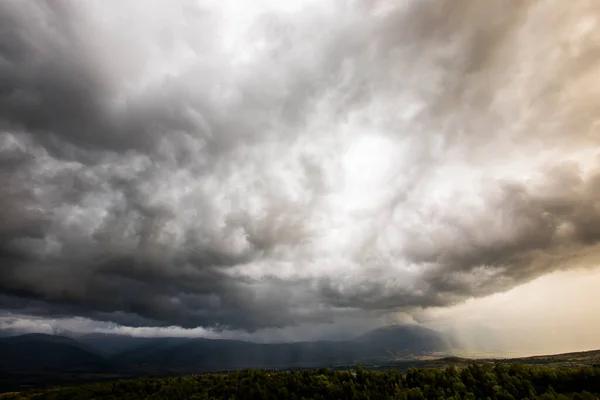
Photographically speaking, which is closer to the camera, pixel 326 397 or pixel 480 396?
pixel 480 396

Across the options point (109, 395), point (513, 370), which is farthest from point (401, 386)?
point (109, 395)

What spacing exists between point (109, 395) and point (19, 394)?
71.5ft

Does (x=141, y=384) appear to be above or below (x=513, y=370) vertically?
below

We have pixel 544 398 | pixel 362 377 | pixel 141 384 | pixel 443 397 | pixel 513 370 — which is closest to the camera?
pixel 544 398

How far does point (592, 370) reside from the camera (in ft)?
190

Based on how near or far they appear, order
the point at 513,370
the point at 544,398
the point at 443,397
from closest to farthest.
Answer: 1. the point at 544,398
2. the point at 443,397
3. the point at 513,370

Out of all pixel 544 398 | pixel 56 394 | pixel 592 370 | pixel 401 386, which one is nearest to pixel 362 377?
pixel 401 386

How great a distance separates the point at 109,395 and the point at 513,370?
90.5m

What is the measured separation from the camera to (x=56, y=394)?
77875 millimetres

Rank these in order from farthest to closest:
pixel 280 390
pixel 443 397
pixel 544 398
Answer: pixel 280 390 → pixel 443 397 → pixel 544 398

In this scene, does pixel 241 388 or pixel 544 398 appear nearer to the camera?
pixel 544 398

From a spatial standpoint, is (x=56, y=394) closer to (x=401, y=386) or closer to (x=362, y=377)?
(x=362, y=377)

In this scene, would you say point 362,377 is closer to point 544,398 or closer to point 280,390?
point 280,390

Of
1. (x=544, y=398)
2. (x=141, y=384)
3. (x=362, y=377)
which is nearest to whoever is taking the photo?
(x=544, y=398)
